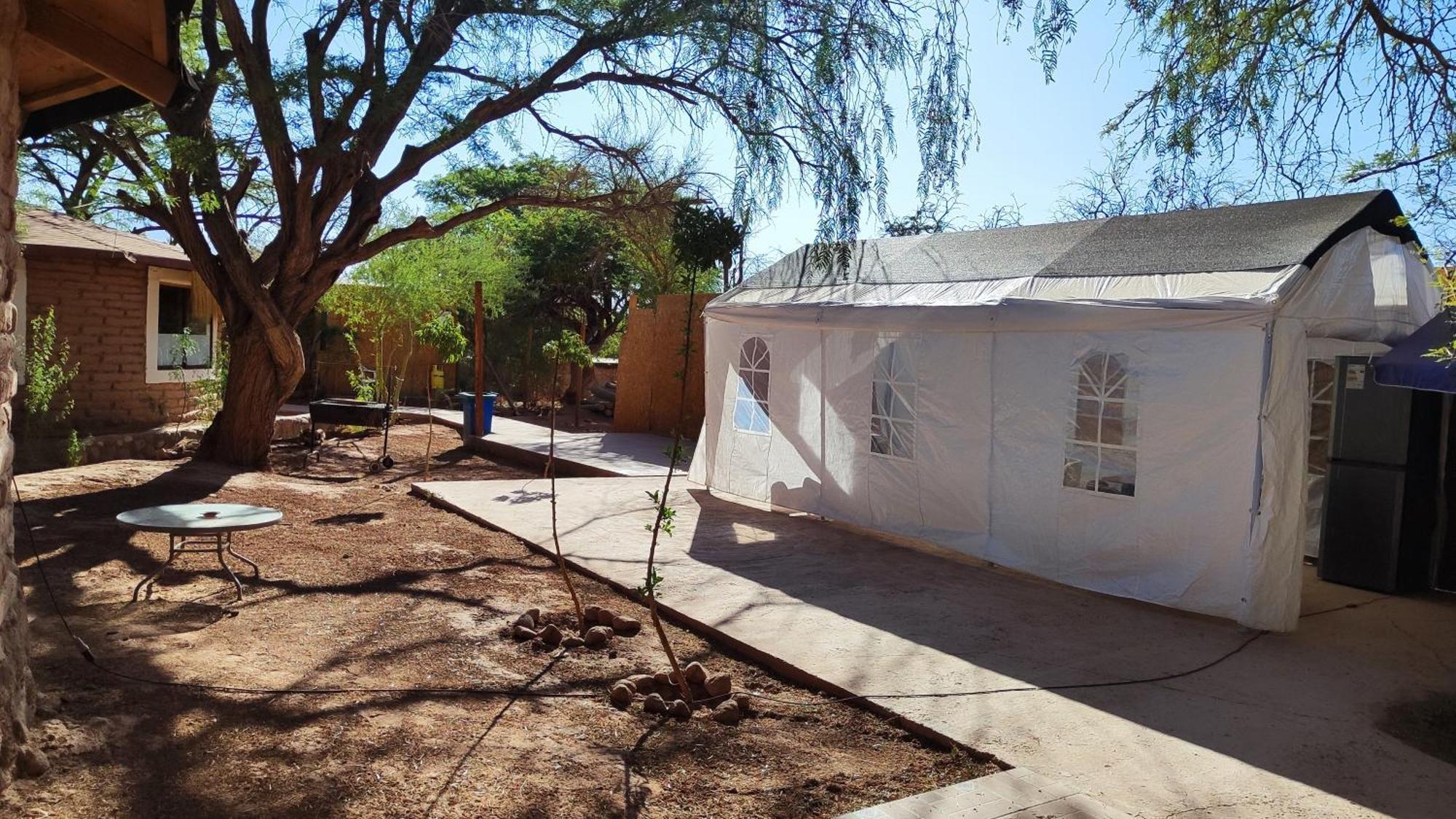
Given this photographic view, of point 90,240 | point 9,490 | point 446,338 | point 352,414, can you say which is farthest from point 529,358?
point 9,490

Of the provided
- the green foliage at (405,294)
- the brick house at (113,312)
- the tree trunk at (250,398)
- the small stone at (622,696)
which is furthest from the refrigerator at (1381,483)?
the green foliage at (405,294)

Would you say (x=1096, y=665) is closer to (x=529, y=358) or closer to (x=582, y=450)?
(x=582, y=450)

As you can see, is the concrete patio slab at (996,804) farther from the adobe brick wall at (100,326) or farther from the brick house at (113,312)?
the adobe brick wall at (100,326)

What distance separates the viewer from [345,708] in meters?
3.97

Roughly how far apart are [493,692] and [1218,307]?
4555mm

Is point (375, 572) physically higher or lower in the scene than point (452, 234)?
lower

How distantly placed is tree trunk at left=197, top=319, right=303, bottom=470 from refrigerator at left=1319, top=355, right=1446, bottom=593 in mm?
9820

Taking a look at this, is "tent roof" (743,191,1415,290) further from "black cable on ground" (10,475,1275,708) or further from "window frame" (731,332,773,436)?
"black cable on ground" (10,475,1275,708)

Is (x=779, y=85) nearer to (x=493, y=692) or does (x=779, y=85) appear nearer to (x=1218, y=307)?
(x=1218, y=307)

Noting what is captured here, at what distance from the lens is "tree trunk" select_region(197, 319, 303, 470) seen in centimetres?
1053

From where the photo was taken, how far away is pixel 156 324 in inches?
518

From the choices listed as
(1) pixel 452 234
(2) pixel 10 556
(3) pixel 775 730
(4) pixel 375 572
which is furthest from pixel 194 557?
(1) pixel 452 234

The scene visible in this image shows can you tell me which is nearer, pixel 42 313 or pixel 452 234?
pixel 42 313

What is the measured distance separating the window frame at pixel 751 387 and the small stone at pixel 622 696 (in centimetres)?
516
